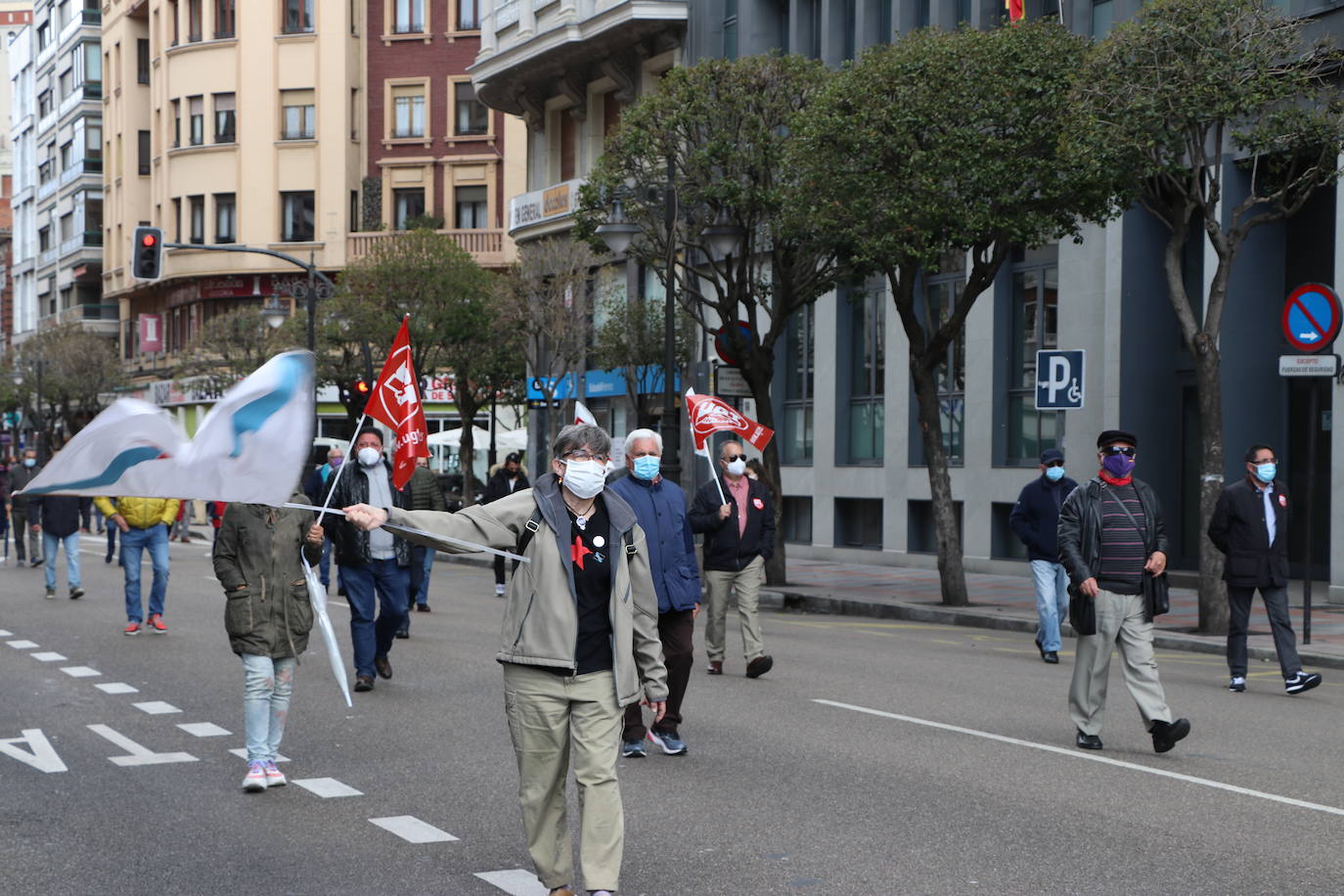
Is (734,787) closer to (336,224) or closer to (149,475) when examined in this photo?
(149,475)

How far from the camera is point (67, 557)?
20812mm

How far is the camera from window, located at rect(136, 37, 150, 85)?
6781cm

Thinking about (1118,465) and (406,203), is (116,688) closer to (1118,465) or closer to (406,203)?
(1118,465)

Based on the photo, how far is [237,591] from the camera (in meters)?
8.77

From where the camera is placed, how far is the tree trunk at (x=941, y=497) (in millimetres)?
20516

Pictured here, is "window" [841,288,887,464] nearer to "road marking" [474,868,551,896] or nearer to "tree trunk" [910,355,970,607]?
"tree trunk" [910,355,970,607]

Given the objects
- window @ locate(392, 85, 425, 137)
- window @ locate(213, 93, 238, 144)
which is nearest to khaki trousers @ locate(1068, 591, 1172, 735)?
window @ locate(392, 85, 425, 137)

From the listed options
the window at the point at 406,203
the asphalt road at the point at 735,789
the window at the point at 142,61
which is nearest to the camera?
the asphalt road at the point at 735,789

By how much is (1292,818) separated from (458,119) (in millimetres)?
52390

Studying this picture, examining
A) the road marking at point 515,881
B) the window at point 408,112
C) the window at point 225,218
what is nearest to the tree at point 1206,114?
the road marking at point 515,881

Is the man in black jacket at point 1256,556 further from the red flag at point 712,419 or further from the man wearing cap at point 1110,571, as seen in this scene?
the red flag at point 712,419

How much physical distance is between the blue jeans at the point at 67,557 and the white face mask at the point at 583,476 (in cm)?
1585

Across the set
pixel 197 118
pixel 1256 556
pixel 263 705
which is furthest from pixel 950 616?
pixel 197 118

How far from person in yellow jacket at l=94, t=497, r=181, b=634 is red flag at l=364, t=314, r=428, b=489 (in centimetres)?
465
